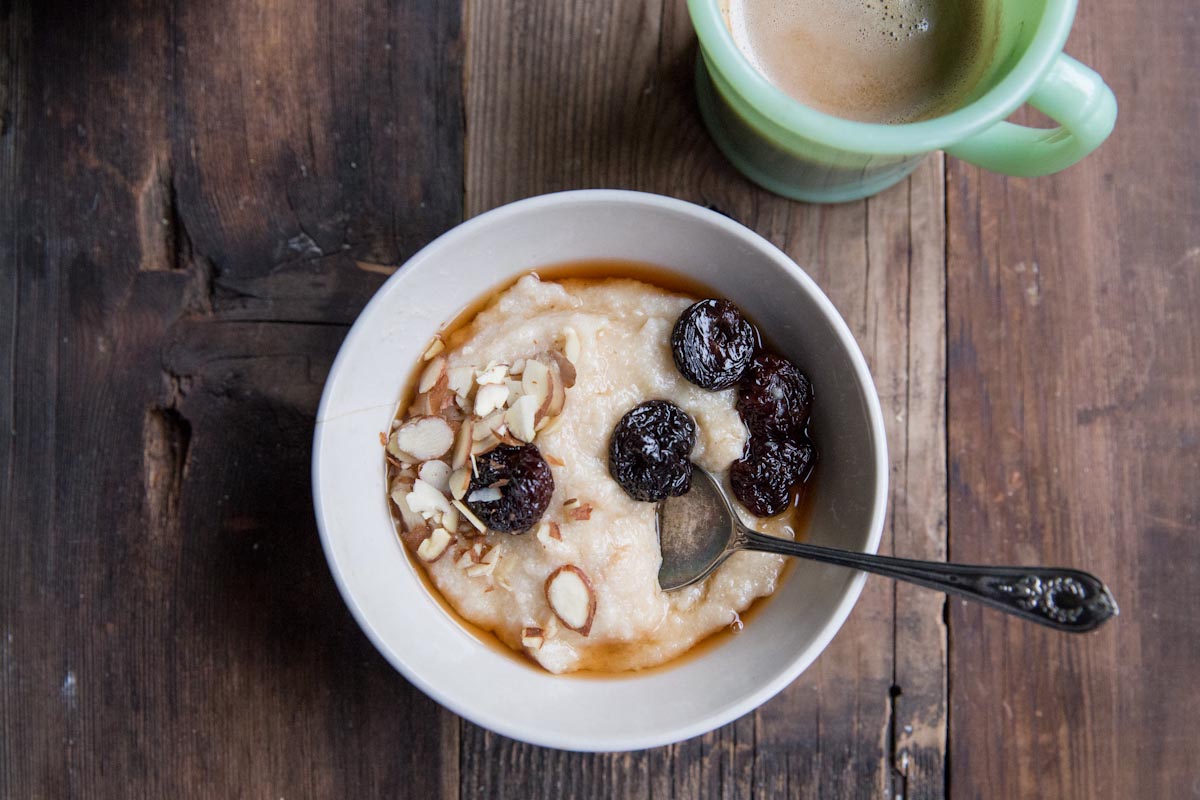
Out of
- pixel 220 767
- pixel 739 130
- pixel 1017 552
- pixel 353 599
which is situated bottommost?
pixel 220 767

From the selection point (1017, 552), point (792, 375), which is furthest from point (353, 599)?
point (1017, 552)

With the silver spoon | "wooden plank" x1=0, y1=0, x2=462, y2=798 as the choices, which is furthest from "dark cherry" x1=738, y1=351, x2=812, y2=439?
"wooden plank" x1=0, y1=0, x2=462, y2=798

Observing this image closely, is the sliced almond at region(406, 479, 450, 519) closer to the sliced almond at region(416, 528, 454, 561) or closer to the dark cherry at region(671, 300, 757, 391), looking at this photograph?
the sliced almond at region(416, 528, 454, 561)

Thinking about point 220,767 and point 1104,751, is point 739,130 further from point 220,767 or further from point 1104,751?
point 220,767

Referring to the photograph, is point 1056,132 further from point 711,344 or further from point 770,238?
point 711,344

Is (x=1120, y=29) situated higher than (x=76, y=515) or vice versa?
(x=1120, y=29)

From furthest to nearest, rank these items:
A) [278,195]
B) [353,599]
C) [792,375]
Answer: [278,195] → [792,375] → [353,599]

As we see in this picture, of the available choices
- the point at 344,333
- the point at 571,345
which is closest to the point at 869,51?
the point at 571,345
